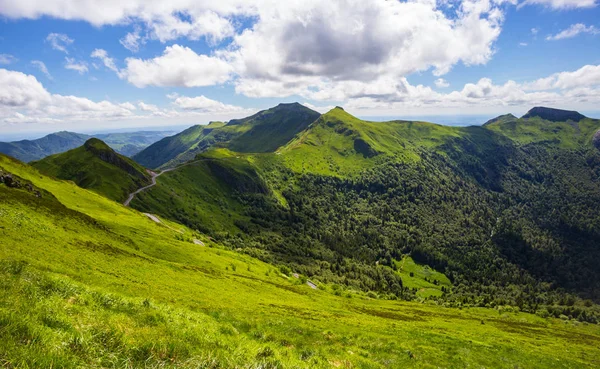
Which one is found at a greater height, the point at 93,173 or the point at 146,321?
the point at 93,173

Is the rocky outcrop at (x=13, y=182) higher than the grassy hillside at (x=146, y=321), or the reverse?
the rocky outcrop at (x=13, y=182)

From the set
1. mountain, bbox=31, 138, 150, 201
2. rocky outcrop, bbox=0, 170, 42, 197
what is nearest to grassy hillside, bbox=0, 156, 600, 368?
rocky outcrop, bbox=0, 170, 42, 197

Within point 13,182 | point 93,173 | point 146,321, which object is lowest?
point 146,321

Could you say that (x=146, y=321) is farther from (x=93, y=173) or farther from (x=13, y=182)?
(x=93, y=173)

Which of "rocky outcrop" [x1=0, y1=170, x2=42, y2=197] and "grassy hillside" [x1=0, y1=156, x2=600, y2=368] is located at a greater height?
"rocky outcrop" [x1=0, y1=170, x2=42, y2=197]

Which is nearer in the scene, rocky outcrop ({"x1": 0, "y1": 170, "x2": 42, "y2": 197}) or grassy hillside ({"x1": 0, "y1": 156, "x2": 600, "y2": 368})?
grassy hillside ({"x1": 0, "y1": 156, "x2": 600, "y2": 368})

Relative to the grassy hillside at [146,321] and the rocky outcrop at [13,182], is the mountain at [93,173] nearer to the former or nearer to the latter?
the rocky outcrop at [13,182]

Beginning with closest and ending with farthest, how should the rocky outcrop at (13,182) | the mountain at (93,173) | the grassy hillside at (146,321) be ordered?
the grassy hillside at (146,321)
the rocky outcrop at (13,182)
the mountain at (93,173)

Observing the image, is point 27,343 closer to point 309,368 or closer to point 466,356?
point 309,368

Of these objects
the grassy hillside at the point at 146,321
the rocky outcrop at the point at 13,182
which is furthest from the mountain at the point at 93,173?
the grassy hillside at the point at 146,321

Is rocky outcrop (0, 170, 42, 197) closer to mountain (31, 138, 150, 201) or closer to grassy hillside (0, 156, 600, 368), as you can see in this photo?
grassy hillside (0, 156, 600, 368)

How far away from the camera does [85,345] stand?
950 cm

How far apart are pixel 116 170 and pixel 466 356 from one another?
211m

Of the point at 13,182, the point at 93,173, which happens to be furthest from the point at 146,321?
the point at 93,173
